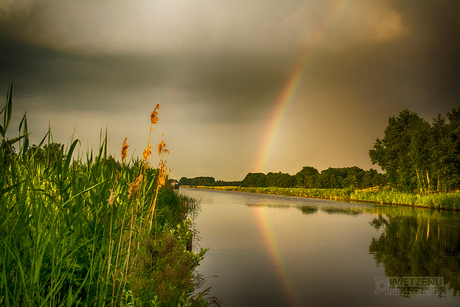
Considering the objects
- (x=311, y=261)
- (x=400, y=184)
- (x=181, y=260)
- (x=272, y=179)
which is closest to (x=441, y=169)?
(x=400, y=184)

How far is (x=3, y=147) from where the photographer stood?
9.52 feet

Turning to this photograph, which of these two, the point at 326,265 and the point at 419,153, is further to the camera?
the point at 419,153

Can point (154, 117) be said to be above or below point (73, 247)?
above

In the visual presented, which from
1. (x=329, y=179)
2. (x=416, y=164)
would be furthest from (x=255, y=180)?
(x=416, y=164)

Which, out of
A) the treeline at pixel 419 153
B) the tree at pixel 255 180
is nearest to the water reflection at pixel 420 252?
the treeline at pixel 419 153

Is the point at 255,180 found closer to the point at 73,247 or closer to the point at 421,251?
the point at 421,251

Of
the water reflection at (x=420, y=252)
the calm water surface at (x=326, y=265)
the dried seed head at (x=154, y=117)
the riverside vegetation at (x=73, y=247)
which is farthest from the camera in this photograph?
the water reflection at (x=420, y=252)

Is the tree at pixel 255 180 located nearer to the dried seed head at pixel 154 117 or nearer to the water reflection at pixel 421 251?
the water reflection at pixel 421 251

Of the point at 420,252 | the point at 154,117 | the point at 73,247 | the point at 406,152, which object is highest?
the point at 406,152

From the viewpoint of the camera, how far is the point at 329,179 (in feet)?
288

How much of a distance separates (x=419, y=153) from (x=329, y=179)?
153ft

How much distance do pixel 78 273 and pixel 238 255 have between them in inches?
317

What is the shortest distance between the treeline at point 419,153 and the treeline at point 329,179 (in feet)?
17.9

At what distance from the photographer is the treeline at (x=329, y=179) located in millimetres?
66438
